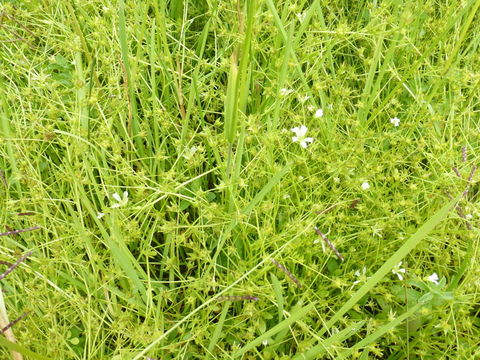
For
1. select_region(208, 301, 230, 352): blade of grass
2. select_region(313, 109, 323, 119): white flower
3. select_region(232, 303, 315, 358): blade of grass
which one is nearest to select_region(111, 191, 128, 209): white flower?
select_region(208, 301, 230, 352): blade of grass

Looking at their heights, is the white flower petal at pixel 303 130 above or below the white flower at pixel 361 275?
above

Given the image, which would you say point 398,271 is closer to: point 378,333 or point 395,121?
point 378,333

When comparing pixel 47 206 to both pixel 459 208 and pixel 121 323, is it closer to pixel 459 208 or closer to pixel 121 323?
pixel 121 323

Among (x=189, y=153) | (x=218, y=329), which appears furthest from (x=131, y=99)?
(x=218, y=329)

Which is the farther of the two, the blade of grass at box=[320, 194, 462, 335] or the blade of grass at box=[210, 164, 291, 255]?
the blade of grass at box=[210, 164, 291, 255]

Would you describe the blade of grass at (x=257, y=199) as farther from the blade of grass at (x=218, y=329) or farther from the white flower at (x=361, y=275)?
the white flower at (x=361, y=275)

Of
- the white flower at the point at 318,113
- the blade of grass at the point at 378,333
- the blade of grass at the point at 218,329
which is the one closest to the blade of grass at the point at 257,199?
the blade of grass at the point at 218,329

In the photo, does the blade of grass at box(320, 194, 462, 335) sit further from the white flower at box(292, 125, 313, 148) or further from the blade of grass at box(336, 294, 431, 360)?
the white flower at box(292, 125, 313, 148)

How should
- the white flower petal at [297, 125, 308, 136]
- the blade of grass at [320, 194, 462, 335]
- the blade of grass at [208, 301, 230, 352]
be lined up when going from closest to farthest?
the blade of grass at [320, 194, 462, 335] → the blade of grass at [208, 301, 230, 352] → the white flower petal at [297, 125, 308, 136]
